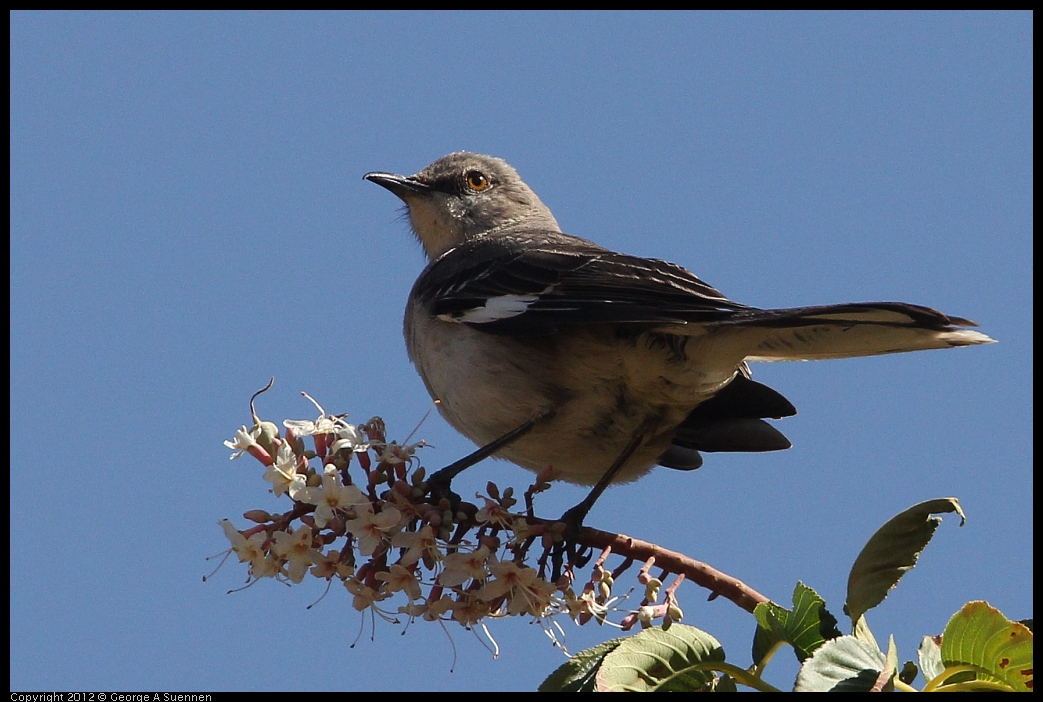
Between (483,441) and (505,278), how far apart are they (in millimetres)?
930

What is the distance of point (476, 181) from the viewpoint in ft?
25.5

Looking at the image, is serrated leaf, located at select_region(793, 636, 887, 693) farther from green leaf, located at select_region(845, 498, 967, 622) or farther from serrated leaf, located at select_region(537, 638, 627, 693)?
serrated leaf, located at select_region(537, 638, 627, 693)

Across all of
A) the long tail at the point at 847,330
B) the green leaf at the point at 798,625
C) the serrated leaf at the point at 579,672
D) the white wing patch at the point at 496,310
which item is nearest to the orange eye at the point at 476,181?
the white wing patch at the point at 496,310

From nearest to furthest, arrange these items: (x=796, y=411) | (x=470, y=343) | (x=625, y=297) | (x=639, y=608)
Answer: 1. (x=639, y=608)
2. (x=625, y=297)
3. (x=470, y=343)
4. (x=796, y=411)

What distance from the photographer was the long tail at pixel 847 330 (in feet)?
12.3

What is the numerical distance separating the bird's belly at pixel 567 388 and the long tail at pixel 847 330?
0.48m

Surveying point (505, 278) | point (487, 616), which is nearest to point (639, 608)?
point (487, 616)

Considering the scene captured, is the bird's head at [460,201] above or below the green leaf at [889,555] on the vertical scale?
above

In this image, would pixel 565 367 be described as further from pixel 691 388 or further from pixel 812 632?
pixel 812 632

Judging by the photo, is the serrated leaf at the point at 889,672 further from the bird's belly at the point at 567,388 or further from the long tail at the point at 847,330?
the bird's belly at the point at 567,388

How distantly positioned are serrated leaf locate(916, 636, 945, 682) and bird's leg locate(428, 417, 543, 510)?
1.77 metres

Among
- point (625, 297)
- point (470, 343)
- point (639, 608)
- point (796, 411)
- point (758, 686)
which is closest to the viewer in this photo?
point (758, 686)

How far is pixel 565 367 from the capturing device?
5184mm
